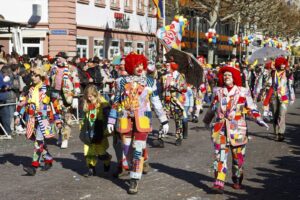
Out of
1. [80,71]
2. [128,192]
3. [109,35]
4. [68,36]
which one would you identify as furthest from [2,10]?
[128,192]

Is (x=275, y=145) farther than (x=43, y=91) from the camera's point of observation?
Yes

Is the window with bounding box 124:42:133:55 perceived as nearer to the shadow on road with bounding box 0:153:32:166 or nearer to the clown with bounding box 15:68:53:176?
the shadow on road with bounding box 0:153:32:166

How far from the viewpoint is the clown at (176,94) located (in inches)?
529

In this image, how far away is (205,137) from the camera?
15016 mm

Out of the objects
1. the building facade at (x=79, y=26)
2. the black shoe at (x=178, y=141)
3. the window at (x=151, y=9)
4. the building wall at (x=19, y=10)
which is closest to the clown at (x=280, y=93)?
the black shoe at (x=178, y=141)

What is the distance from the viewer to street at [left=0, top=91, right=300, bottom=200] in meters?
8.62

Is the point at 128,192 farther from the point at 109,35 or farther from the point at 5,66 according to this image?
the point at 109,35

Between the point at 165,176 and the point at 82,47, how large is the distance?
79.7 ft

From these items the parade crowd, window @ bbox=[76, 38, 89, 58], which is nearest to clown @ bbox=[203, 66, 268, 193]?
the parade crowd

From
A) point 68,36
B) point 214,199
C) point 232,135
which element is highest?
point 68,36

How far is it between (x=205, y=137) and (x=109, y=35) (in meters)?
22.5

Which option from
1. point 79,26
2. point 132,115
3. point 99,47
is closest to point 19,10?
point 79,26

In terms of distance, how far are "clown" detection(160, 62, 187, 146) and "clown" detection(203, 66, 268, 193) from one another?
4639 mm

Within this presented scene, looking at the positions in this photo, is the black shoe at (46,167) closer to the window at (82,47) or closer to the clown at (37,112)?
the clown at (37,112)
